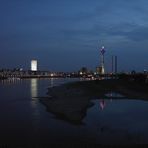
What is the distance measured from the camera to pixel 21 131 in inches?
886

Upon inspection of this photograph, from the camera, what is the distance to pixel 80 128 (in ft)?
77.7

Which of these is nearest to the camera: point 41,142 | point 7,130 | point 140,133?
point 41,142

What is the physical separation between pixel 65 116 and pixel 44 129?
6.86 metres

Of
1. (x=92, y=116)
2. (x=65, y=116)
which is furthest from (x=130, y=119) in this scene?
(x=65, y=116)

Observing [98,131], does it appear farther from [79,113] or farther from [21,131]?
[79,113]

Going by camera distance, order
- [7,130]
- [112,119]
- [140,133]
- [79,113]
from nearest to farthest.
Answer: [140,133], [7,130], [112,119], [79,113]

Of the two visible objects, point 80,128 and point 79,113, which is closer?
point 80,128

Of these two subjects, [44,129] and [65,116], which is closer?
[44,129]

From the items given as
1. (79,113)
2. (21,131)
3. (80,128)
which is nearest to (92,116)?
(79,113)

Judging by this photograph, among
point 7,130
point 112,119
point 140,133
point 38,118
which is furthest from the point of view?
point 38,118

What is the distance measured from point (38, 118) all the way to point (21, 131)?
6.92 m

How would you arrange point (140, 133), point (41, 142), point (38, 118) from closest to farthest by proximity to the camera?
point (41, 142)
point (140, 133)
point (38, 118)

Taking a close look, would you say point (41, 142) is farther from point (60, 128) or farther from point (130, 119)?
point (130, 119)

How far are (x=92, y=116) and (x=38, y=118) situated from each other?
4179mm
